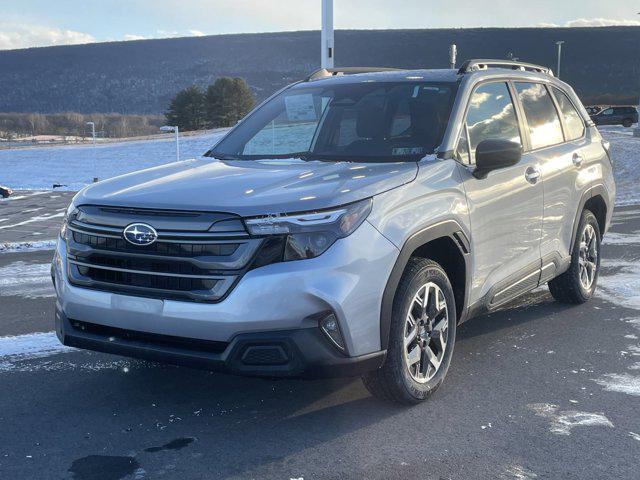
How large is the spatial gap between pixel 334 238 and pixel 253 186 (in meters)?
0.56

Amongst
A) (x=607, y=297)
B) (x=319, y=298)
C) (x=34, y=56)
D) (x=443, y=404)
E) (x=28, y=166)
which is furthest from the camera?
(x=34, y=56)

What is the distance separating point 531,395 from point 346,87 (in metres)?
2.38

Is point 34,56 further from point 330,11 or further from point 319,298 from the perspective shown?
point 319,298

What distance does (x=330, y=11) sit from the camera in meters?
15.2

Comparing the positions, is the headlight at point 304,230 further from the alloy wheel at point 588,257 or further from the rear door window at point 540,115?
the alloy wheel at point 588,257

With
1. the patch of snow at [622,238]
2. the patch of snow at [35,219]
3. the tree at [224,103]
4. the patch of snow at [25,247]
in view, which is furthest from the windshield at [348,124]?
the tree at [224,103]

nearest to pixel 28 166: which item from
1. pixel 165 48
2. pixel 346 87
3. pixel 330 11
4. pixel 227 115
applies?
pixel 330 11

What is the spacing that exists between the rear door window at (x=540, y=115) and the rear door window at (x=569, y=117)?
153 millimetres

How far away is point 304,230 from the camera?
131 inches

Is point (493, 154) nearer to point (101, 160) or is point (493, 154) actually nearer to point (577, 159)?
point (577, 159)

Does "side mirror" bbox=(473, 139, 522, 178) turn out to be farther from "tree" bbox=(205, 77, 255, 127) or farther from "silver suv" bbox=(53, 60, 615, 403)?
"tree" bbox=(205, 77, 255, 127)

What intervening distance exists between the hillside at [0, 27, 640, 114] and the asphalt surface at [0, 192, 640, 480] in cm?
12192

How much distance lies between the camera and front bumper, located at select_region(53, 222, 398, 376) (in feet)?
10.8

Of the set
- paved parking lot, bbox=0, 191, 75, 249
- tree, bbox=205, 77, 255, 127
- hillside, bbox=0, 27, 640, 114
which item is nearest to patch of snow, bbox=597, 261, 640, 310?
paved parking lot, bbox=0, 191, 75, 249
